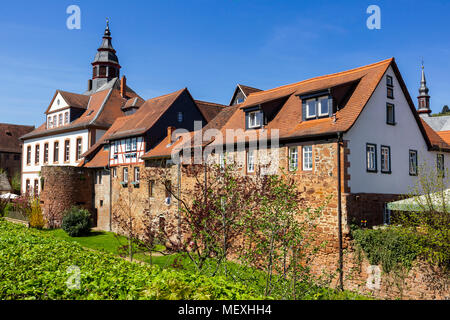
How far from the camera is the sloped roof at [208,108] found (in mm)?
33062

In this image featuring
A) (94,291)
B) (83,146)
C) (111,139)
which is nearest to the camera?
(94,291)

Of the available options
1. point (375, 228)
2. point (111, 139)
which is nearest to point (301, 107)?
point (375, 228)

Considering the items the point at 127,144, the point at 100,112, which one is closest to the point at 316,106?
the point at 127,144

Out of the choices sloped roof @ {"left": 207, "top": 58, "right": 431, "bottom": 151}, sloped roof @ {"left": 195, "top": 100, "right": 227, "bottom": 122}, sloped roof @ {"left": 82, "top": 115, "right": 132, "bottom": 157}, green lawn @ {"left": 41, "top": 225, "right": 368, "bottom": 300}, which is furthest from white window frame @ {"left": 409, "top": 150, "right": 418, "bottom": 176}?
sloped roof @ {"left": 82, "top": 115, "right": 132, "bottom": 157}

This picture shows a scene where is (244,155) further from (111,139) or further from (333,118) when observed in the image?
(111,139)

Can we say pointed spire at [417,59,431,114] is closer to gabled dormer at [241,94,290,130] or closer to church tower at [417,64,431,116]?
church tower at [417,64,431,116]

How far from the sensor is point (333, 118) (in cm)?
1761

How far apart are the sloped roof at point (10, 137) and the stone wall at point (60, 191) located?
2936cm

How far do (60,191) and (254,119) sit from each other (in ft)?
65.5

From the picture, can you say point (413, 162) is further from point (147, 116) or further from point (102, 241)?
point (102, 241)

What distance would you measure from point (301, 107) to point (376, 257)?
843 cm

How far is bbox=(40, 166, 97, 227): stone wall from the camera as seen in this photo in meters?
32.8

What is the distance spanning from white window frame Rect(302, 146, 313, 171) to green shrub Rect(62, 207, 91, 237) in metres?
20.1

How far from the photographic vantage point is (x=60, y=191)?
33031mm
